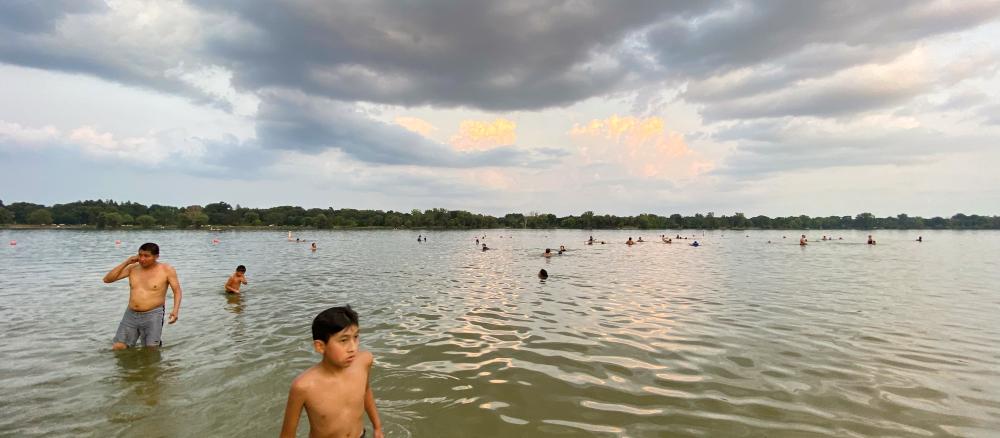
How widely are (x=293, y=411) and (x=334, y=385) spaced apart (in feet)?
1.41

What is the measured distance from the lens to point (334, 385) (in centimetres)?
457

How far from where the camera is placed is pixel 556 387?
8.41 metres

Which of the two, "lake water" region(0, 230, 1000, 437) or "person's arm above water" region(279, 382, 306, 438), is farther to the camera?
"lake water" region(0, 230, 1000, 437)

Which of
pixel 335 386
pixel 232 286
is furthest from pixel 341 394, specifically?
pixel 232 286

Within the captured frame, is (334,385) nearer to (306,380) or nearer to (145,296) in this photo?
(306,380)

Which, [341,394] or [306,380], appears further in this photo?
[341,394]

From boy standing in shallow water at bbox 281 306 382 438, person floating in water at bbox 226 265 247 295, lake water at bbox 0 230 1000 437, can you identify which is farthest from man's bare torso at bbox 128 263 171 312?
person floating in water at bbox 226 265 247 295

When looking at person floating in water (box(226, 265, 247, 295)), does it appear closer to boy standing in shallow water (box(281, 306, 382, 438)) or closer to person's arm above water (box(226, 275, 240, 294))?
person's arm above water (box(226, 275, 240, 294))

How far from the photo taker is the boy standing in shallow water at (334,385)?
4.21 m

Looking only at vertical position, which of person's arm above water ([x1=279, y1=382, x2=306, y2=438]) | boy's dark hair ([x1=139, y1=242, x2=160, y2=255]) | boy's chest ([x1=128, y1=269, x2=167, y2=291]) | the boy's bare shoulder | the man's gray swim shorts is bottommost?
the man's gray swim shorts

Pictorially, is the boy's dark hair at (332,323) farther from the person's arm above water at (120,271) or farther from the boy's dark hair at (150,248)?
the person's arm above water at (120,271)

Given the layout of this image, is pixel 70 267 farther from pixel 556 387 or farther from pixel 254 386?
pixel 556 387

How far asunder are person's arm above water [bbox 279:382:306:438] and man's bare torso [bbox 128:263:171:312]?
26.3 feet

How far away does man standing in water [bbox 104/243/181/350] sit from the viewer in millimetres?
10086
